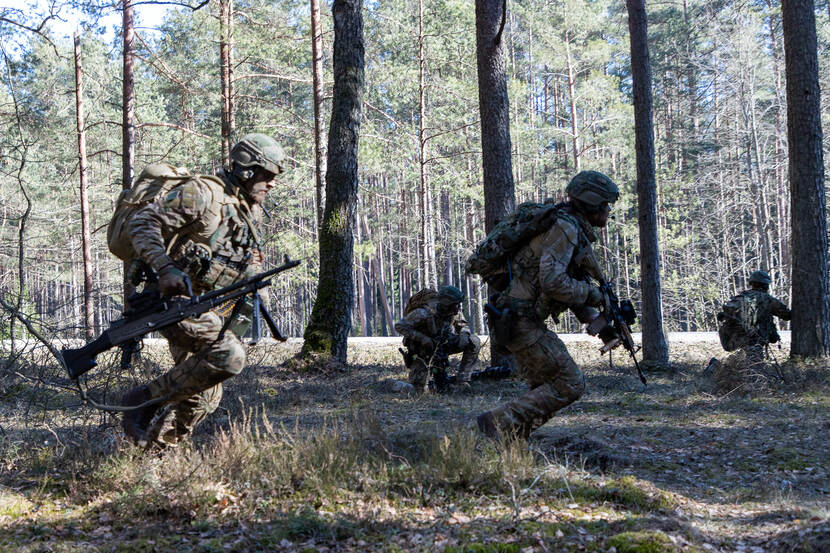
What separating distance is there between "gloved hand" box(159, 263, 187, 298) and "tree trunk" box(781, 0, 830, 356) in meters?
9.83

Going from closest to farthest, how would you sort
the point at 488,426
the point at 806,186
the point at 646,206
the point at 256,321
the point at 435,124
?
1. the point at 256,321
2. the point at 488,426
3. the point at 806,186
4. the point at 646,206
5. the point at 435,124

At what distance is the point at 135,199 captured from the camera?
5020mm

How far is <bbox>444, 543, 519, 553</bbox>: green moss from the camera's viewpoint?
374 centimetres

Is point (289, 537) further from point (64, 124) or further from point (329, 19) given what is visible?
point (64, 124)

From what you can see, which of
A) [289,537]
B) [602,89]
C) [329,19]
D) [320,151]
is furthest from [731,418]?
[602,89]

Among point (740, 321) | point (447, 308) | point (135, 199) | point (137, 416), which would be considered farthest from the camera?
point (740, 321)

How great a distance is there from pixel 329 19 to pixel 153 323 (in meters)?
21.6

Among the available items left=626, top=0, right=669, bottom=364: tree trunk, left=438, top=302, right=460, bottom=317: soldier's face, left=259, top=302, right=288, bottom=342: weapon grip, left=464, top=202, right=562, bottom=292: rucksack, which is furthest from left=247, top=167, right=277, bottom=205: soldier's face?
left=626, top=0, right=669, bottom=364: tree trunk

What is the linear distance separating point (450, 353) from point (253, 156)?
19.9ft

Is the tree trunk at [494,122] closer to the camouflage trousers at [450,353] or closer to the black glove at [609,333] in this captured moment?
the camouflage trousers at [450,353]

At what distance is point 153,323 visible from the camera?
15.7ft

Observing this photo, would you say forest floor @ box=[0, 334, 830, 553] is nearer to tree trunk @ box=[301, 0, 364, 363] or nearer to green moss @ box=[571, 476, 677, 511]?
green moss @ box=[571, 476, 677, 511]

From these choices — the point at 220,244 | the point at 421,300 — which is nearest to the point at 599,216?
the point at 220,244

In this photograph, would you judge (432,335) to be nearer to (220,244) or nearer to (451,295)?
(451,295)
